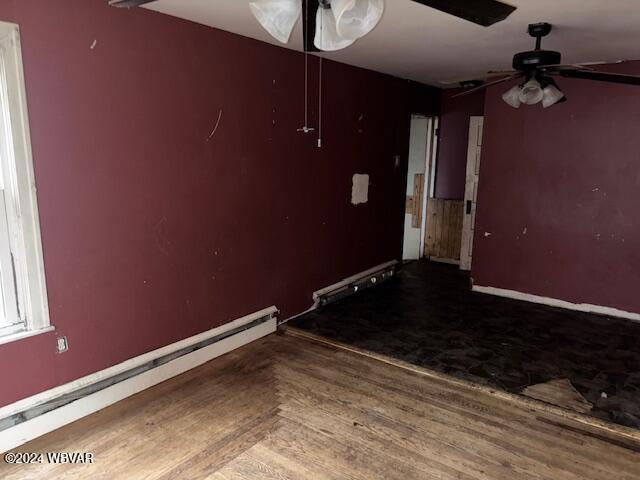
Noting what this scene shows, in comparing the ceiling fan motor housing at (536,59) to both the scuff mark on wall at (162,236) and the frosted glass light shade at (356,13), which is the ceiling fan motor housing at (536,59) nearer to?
the frosted glass light shade at (356,13)

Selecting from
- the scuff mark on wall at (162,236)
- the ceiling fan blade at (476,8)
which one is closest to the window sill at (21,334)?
the scuff mark on wall at (162,236)

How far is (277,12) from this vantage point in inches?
67.3

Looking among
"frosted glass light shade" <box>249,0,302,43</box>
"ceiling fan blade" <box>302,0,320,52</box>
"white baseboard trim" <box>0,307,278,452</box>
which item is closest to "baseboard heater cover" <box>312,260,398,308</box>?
"white baseboard trim" <box>0,307,278,452</box>

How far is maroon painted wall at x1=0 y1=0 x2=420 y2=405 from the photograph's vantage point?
253 centimetres

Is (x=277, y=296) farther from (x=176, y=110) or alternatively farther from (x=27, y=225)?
(x=27, y=225)

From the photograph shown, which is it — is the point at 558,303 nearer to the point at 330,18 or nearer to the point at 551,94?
the point at 551,94

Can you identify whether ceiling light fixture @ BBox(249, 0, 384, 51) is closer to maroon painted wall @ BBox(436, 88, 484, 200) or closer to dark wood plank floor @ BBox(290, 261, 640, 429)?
dark wood plank floor @ BBox(290, 261, 640, 429)

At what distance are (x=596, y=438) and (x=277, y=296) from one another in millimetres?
2532

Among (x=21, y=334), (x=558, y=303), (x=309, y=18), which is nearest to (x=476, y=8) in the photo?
(x=309, y=18)

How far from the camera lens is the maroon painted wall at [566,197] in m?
4.40

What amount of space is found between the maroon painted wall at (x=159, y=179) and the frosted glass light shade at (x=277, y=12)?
1.39 meters

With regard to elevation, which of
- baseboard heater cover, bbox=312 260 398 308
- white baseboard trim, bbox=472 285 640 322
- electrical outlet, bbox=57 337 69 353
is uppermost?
electrical outlet, bbox=57 337 69 353

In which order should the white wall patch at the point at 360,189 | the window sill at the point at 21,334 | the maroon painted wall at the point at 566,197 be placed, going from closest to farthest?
1. the window sill at the point at 21,334
2. the maroon painted wall at the point at 566,197
3. the white wall patch at the point at 360,189

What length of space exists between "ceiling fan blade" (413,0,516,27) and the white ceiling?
0.90 m
